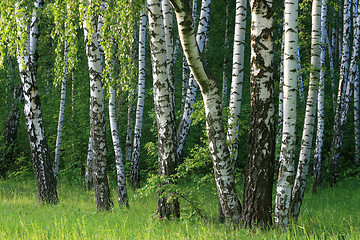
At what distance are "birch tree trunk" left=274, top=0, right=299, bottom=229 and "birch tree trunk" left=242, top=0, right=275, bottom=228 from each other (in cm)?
18

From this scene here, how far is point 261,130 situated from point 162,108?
1.99m

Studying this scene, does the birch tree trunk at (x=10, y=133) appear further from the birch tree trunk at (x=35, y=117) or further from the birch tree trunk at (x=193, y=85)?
the birch tree trunk at (x=193, y=85)

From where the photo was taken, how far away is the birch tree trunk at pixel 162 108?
20.9 feet

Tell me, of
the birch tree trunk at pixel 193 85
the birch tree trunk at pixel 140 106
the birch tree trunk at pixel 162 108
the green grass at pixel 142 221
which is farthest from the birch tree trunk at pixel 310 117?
the birch tree trunk at pixel 140 106

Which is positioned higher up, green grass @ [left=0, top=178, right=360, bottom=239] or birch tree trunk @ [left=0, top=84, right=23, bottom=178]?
birch tree trunk @ [left=0, top=84, right=23, bottom=178]

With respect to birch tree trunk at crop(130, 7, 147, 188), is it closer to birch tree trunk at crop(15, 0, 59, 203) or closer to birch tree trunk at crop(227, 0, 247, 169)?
birch tree trunk at crop(15, 0, 59, 203)

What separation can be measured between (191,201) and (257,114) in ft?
6.30

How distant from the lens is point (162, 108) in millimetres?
6465

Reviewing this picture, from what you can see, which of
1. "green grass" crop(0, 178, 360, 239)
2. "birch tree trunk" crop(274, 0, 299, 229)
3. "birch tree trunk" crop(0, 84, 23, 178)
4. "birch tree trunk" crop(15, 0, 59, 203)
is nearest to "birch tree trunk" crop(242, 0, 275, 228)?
"birch tree trunk" crop(274, 0, 299, 229)

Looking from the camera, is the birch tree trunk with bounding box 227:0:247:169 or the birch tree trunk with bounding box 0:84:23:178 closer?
the birch tree trunk with bounding box 227:0:247:169

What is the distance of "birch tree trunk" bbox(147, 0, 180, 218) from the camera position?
637cm

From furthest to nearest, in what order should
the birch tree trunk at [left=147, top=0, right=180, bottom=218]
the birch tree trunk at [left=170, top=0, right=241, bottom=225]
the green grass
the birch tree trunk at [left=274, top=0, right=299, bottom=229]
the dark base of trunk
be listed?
the dark base of trunk → the birch tree trunk at [left=147, top=0, right=180, bottom=218] → the birch tree trunk at [left=170, top=0, right=241, bottom=225] → the birch tree trunk at [left=274, top=0, right=299, bottom=229] → the green grass

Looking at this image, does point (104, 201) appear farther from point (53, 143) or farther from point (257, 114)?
point (53, 143)

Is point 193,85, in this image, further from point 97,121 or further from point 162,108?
point 162,108
